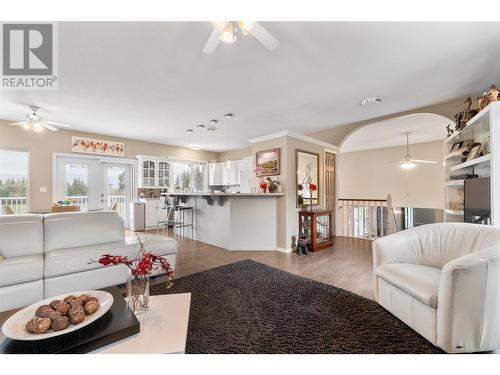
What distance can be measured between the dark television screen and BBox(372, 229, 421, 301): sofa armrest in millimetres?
734

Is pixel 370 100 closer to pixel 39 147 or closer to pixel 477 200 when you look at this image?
pixel 477 200

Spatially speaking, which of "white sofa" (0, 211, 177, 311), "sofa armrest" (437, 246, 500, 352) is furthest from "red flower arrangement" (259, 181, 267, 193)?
"sofa armrest" (437, 246, 500, 352)

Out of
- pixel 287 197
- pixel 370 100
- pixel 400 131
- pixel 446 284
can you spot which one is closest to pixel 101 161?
pixel 287 197

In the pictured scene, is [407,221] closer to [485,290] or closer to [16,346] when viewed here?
[485,290]

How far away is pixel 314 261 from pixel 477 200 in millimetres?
2197

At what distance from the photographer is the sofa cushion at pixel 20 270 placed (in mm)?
1985

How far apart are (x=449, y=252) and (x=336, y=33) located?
228 centimetres

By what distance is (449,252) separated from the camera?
2070 mm

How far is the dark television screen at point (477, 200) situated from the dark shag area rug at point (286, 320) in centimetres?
147

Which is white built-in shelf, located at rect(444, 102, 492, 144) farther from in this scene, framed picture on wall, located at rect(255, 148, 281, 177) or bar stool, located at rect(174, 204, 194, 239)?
bar stool, located at rect(174, 204, 194, 239)

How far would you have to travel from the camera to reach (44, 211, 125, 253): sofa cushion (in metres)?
2.51

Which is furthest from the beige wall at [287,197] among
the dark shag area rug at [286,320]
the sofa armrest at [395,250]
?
the sofa armrest at [395,250]

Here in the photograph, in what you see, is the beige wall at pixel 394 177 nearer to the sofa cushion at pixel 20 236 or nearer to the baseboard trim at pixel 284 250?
the baseboard trim at pixel 284 250
